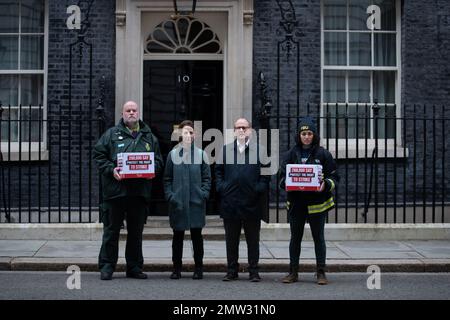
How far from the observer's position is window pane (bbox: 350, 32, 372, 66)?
41.8ft

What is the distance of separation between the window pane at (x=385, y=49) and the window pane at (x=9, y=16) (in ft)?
20.0

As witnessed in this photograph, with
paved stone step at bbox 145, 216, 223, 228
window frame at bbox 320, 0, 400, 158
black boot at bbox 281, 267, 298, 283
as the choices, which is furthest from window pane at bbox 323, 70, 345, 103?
black boot at bbox 281, 267, 298, 283

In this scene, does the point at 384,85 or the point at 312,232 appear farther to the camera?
the point at 384,85

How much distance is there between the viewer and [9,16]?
1242 cm

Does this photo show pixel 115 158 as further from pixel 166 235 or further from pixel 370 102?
pixel 370 102

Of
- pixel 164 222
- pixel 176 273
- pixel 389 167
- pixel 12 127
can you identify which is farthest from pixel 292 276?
pixel 12 127

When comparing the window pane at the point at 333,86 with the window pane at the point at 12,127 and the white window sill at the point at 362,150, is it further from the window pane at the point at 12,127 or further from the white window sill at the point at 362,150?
the window pane at the point at 12,127

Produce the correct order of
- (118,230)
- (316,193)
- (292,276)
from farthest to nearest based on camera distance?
(118,230)
(292,276)
(316,193)

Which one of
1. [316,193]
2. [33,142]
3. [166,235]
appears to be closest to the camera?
[316,193]

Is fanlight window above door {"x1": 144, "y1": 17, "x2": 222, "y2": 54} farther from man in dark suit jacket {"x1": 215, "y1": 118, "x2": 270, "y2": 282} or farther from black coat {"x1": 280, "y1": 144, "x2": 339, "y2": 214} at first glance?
black coat {"x1": 280, "y1": 144, "x2": 339, "y2": 214}

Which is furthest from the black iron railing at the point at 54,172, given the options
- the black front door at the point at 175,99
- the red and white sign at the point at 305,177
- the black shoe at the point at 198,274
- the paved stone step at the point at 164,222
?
the red and white sign at the point at 305,177

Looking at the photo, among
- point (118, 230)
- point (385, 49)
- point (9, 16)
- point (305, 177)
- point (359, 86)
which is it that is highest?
point (9, 16)

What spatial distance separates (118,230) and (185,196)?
854mm
